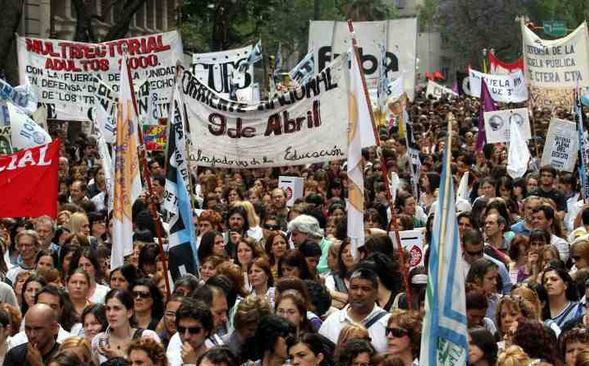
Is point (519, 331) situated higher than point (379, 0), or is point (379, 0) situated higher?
point (379, 0)

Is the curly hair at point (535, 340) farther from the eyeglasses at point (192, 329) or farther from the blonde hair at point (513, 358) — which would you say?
the eyeglasses at point (192, 329)

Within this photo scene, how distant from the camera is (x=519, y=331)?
28.4 ft

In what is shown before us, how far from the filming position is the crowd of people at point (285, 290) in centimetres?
867

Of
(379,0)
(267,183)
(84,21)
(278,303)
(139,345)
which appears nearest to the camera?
(139,345)

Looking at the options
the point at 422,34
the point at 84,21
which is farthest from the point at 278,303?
the point at 422,34

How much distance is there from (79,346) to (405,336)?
167 centimetres

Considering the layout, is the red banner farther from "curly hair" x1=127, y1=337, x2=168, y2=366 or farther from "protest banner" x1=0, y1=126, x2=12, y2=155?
"curly hair" x1=127, y1=337, x2=168, y2=366

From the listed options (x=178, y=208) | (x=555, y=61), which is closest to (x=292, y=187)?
(x=178, y=208)

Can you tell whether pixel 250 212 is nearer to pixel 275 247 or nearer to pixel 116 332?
pixel 275 247

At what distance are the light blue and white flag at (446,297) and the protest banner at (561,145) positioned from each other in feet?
38.3

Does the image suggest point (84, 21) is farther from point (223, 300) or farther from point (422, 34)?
point (422, 34)

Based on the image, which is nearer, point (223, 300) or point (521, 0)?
point (223, 300)

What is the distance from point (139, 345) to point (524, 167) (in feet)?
42.4

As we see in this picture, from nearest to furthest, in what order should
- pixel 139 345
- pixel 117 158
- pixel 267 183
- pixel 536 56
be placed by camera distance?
pixel 139 345, pixel 117 158, pixel 267 183, pixel 536 56
